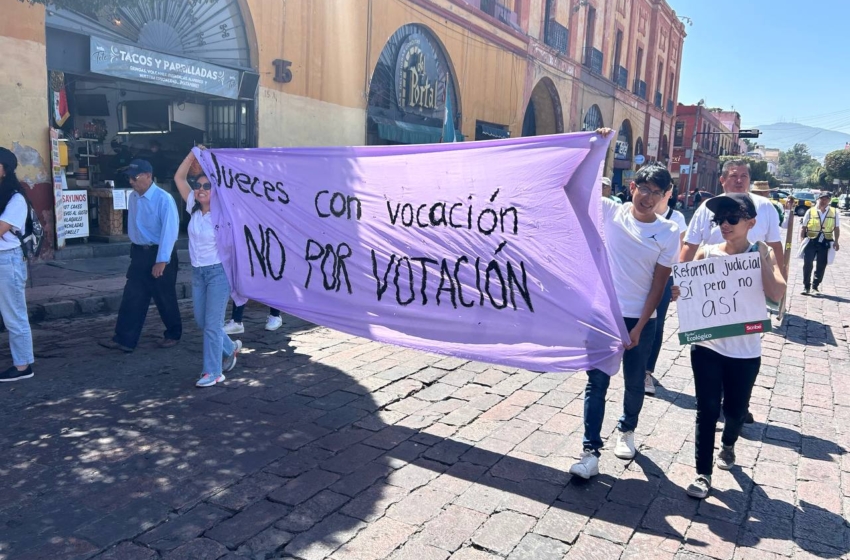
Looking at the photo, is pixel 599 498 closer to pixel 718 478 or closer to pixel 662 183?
pixel 718 478

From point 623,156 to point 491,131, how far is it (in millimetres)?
16517

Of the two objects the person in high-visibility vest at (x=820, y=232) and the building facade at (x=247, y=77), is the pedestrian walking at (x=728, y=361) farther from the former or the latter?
the person in high-visibility vest at (x=820, y=232)

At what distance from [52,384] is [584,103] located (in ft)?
87.5

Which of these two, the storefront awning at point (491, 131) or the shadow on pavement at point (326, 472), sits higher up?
the storefront awning at point (491, 131)

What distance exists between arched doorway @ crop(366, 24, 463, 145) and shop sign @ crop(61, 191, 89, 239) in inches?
276

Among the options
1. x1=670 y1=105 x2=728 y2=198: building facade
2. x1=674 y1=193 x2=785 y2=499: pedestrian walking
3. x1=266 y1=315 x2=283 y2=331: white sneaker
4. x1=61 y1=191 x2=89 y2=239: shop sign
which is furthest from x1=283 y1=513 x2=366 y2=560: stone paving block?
x1=670 y1=105 x2=728 y2=198: building facade

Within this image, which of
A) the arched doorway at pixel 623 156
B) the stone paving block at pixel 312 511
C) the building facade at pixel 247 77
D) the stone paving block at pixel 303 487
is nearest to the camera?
the stone paving block at pixel 312 511

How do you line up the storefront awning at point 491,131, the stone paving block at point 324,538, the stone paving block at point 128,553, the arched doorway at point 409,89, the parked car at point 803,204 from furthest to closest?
1. the storefront awning at point 491,131
2. the arched doorway at point 409,89
3. the parked car at point 803,204
4. the stone paving block at point 324,538
5. the stone paving block at point 128,553

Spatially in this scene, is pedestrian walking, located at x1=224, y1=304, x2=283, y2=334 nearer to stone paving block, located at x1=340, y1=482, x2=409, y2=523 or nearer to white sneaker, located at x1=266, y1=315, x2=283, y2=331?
white sneaker, located at x1=266, y1=315, x2=283, y2=331

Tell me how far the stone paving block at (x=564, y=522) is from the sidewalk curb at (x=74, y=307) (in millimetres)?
6372

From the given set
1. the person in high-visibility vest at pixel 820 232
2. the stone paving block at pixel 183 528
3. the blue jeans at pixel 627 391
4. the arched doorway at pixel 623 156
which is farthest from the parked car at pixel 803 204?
the stone paving block at pixel 183 528

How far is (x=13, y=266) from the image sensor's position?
507 centimetres

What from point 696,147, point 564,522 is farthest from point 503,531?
point 696,147

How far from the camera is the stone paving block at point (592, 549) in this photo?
10.0 feet
